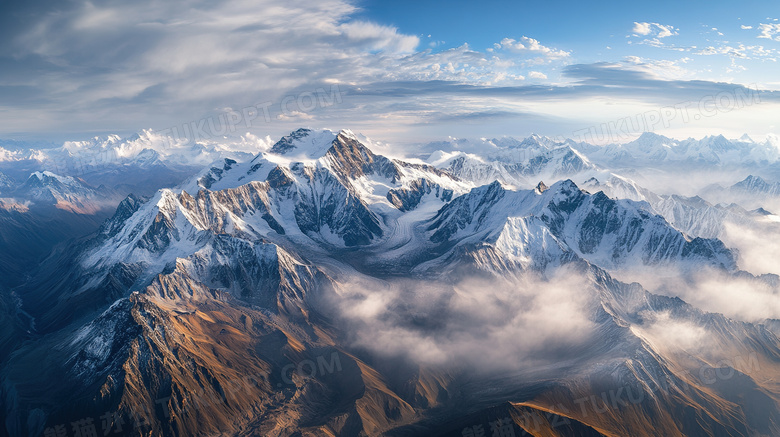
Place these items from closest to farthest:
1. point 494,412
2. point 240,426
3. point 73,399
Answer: point 494,412, point 73,399, point 240,426

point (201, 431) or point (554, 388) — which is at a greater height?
point (554, 388)

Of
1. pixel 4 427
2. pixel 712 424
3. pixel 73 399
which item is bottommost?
pixel 712 424

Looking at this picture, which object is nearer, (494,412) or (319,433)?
(494,412)

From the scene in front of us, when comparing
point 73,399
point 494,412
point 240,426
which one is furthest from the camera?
point 240,426

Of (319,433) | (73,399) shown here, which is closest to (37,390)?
(73,399)

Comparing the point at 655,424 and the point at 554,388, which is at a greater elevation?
the point at 554,388

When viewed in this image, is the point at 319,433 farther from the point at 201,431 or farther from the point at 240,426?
the point at 201,431

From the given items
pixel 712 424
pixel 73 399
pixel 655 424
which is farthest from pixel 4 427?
pixel 712 424

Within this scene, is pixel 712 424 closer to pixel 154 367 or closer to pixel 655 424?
pixel 655 424
